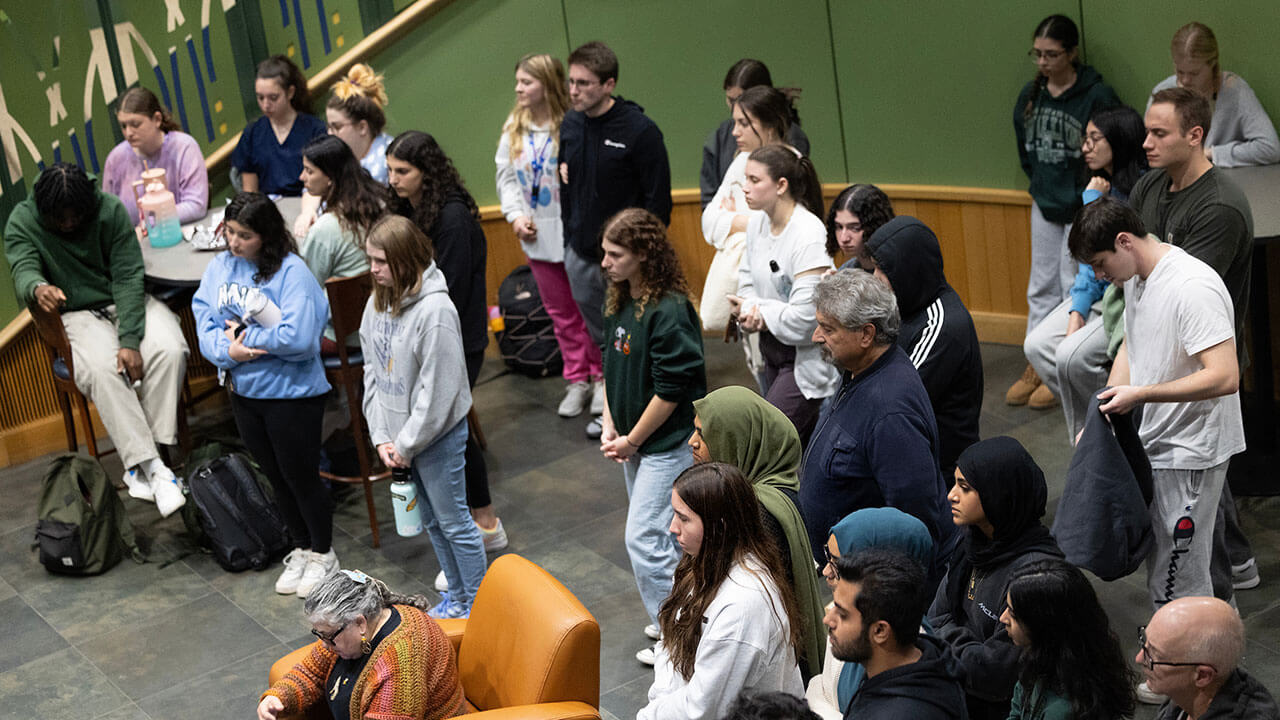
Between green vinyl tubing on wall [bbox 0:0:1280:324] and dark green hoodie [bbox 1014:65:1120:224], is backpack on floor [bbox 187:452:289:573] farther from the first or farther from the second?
dark green hoodie [bbox 1014:65:1120:224]

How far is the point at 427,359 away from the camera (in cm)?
450

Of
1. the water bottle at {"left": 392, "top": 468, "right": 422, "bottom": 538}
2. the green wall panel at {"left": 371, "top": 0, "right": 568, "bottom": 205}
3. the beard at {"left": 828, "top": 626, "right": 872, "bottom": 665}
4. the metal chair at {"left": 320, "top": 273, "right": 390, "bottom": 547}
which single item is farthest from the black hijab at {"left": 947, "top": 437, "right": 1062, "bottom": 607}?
the green wall panel at {"left": 371, "top": 0, "right": 568, "bottom": 205}

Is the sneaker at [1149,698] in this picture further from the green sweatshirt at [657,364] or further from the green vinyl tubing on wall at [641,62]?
the green vinyl tubing on wall at [641,62]

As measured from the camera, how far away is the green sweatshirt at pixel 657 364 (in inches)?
161

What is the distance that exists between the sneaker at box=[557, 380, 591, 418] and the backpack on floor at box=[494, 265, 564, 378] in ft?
1.70

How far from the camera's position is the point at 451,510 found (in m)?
4.72

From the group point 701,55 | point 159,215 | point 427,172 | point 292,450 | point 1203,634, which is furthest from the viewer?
point 701,55

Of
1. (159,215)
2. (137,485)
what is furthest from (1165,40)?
(137,485)

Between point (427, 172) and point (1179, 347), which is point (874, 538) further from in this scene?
point (427, 172)

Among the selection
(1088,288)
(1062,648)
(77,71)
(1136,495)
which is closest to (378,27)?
(77,71)

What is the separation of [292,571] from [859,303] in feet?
9.95

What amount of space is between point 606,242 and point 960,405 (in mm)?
1200

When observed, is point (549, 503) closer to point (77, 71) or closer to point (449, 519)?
point (449, 519)

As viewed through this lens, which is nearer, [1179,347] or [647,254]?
[1179,347]
